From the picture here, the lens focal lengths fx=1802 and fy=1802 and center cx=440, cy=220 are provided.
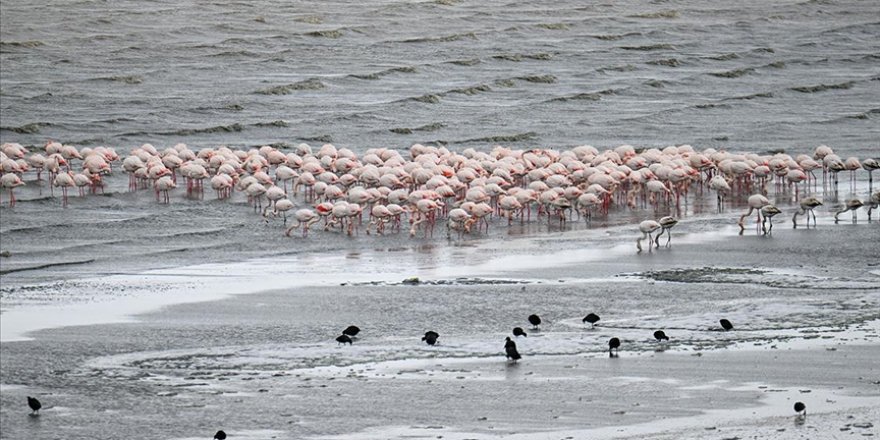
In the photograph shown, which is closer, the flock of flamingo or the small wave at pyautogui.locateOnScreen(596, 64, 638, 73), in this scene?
the flock of flamingo

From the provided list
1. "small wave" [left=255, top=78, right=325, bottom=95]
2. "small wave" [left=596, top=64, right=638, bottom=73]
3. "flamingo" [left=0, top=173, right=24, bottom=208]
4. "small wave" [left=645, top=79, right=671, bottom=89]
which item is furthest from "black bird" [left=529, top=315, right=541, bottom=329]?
"small wave" [left=596, top=64, right=638, bottom=73]

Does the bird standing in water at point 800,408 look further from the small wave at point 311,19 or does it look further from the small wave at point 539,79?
the small wave at point 311,19

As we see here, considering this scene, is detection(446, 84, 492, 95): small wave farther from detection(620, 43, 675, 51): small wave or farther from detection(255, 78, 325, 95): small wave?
detection(620, 43, 675, 51): small wave

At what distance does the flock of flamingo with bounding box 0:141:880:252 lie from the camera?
17938mm

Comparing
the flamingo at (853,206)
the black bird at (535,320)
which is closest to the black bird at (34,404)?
the black bird at (535,320)

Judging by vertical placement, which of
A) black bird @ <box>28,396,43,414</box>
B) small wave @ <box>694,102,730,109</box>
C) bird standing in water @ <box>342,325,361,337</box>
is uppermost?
small wave @ <box>694,102,730,109</box>

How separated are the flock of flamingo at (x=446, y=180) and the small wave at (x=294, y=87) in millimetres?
9049

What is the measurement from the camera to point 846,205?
62.0 feet

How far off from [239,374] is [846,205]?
382 inches

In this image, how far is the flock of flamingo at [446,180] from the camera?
1794cm

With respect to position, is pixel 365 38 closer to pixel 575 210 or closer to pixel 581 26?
pixel 581 26

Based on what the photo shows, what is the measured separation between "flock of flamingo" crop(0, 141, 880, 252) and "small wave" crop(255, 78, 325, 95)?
29.7 ft

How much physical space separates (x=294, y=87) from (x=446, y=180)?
13489 mm

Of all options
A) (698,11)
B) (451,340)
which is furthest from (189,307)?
(698,11)
